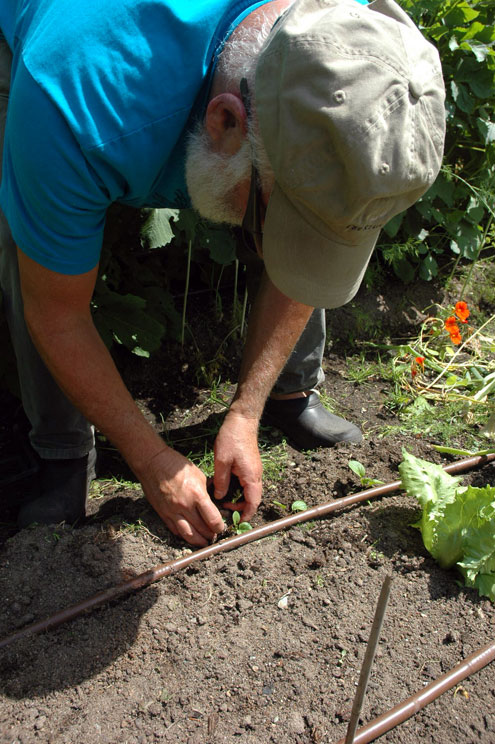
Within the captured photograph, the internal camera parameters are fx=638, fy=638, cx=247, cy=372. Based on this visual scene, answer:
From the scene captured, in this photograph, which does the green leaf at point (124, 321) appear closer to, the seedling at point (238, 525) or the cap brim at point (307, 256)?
the seedling at point (238, 525)

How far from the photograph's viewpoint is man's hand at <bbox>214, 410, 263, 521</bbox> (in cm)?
205

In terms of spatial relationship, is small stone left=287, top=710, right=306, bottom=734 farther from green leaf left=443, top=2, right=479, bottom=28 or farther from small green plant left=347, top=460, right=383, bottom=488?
green leaf left=443, top=2, right=479, bottom=28

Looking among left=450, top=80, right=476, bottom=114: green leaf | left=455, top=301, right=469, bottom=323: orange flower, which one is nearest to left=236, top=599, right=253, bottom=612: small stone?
left=455, top=301, right=469, bottom=323: orange flower

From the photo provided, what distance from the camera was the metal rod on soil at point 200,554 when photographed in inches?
71.3

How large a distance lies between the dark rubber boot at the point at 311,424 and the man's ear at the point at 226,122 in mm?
1389

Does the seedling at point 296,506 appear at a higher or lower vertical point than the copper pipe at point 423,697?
lower

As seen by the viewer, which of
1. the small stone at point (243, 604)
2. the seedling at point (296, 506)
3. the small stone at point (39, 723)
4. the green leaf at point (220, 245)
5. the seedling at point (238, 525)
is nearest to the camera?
the small stone at point (39, 723)

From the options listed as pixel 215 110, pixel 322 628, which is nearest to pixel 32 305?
pixel 215 110

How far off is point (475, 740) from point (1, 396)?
2.16 metres

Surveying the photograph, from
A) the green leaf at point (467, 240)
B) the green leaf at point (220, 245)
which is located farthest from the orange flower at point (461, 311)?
the green leaf at point (220, 245)

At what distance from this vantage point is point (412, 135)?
129 centimetres

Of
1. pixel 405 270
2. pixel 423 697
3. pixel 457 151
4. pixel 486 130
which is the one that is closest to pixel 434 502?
pixel 423 697

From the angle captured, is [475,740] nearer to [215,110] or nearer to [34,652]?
[34,652]

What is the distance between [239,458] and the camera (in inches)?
80.7
